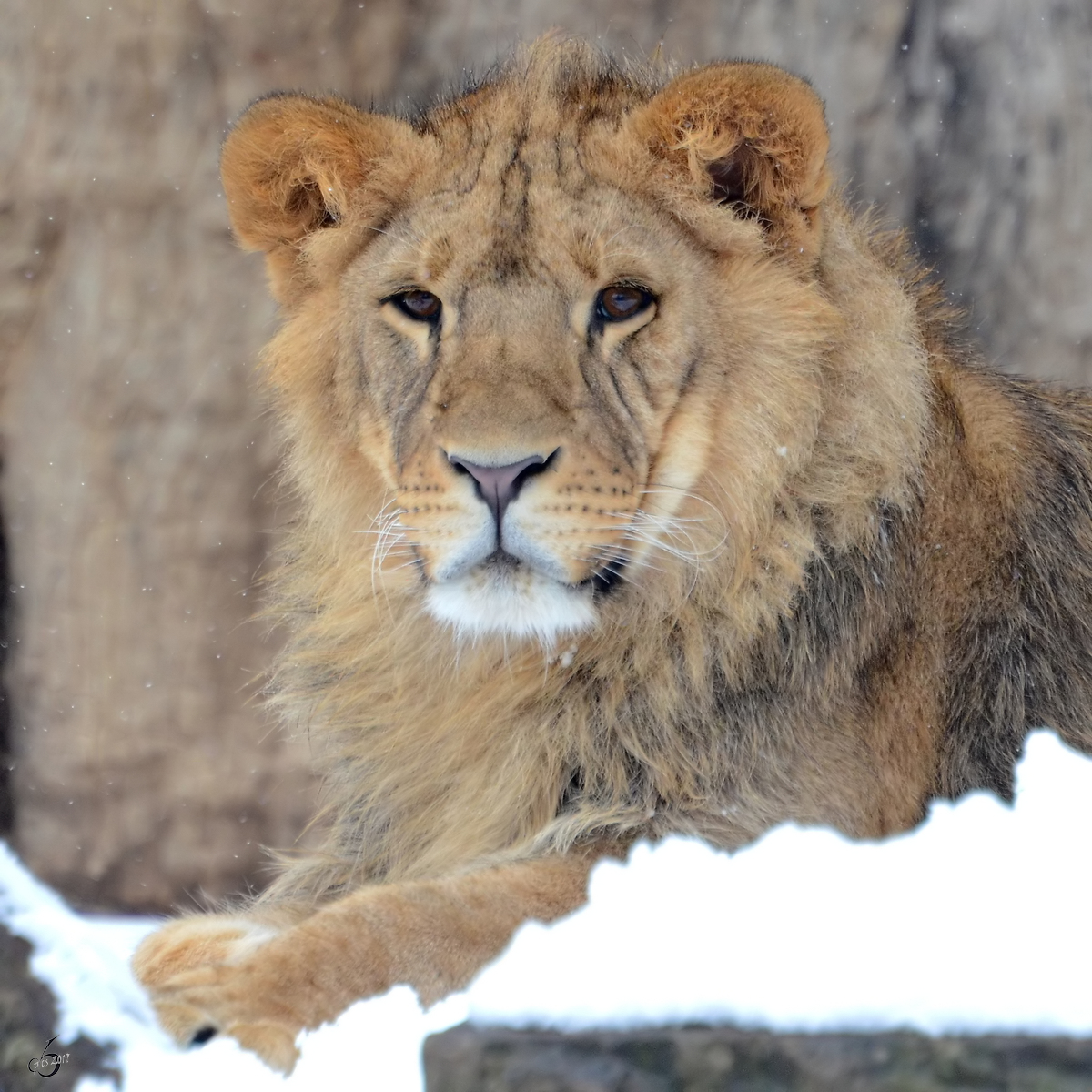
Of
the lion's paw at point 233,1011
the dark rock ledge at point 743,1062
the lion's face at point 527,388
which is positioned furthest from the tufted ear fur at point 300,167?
the dark rock ledge at point 743,1062

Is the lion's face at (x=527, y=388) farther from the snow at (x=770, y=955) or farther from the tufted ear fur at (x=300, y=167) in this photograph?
the snow at (x=770, y=955)

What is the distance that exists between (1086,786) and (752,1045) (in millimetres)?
699

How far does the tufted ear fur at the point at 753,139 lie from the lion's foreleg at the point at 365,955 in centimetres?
117

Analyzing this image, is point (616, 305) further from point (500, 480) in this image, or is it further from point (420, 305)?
point (500, 480)

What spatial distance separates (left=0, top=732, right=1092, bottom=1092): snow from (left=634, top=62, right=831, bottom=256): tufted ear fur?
109 centimetres

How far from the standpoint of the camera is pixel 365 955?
84.0 inches

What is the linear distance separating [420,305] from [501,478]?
0.53 m

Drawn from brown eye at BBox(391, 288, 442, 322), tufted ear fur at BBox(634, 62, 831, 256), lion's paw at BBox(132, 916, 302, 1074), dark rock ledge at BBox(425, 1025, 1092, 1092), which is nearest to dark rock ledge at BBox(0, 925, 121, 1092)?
lion's paw at BBox(132, 916, 302, 1074)

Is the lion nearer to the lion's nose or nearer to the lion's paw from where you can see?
the lion's nose

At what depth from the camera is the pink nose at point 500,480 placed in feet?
7.38

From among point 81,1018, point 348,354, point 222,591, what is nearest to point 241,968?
point 81,1018

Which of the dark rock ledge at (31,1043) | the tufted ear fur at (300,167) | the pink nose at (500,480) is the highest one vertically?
the tufted ear fur at (300,167)


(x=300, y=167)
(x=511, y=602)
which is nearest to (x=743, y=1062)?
(x=511, y=602)

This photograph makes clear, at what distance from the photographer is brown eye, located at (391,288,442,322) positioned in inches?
103
